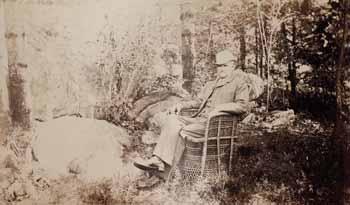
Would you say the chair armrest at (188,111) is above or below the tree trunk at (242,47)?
below

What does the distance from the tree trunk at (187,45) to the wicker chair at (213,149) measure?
0.65 ft

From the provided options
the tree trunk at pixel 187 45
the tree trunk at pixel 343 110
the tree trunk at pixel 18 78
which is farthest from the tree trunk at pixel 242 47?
the tree trunk at pixel 18 78

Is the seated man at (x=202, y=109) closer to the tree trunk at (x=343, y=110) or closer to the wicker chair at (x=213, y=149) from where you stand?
the wicker chair at (x=213, y=149)

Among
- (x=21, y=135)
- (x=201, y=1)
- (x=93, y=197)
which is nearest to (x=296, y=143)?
(x=201, y=1)

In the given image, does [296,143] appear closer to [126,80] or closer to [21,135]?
[126,80]

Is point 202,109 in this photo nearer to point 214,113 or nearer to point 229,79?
point 214,113

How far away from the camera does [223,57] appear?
181 cm

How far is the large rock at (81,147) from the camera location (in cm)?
184

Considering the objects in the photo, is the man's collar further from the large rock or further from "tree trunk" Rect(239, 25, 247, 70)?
the large rock

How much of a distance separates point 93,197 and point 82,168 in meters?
0.14

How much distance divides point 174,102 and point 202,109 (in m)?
0.12

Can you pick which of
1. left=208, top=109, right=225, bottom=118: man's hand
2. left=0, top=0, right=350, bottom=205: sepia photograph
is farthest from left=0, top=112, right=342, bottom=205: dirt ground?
left=208, top=109, right=225, bottom=118: man's hand

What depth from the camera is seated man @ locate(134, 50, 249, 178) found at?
1.81 m

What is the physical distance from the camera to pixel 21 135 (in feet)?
6.16
